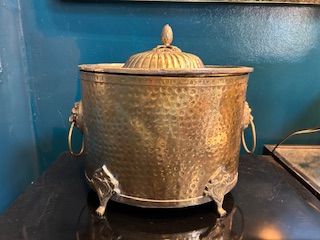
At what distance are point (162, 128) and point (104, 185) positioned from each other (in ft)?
0.53

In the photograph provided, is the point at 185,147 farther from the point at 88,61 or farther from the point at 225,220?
the point at 88,61

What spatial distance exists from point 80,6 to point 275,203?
761 mm

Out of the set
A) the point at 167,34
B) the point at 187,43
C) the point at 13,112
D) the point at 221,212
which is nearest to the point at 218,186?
the point at 221,212

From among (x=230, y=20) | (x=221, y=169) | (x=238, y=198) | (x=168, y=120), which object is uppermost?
(x=230, y=20)

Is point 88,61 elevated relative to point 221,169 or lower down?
elevated

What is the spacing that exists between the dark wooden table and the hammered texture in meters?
0.06

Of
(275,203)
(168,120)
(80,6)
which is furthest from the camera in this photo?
(80,6)

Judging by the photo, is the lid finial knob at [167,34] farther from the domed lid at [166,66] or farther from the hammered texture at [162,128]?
the hammered texture at [162,128]

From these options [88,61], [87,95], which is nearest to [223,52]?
[88,61]

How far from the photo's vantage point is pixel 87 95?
0.59 metres

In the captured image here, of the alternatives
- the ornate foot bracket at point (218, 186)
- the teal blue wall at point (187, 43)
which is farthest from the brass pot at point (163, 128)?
the teal blue wall at point (187, 43)

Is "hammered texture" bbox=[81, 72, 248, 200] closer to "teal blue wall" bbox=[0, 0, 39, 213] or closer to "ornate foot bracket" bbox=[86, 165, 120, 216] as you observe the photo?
"ornate foot bracket" bbox=[86, 165, 120, 216]

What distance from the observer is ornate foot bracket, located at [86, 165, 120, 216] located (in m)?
0.58

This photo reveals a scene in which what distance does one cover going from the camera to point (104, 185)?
1.93ft
